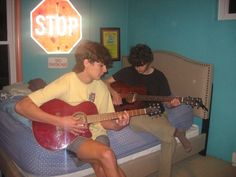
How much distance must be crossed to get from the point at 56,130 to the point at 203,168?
2.02 metres

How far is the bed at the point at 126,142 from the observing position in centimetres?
230

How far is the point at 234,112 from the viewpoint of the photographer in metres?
3.46

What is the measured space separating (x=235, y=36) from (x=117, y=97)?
1593 mm

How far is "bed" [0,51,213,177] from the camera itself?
2.30 meters

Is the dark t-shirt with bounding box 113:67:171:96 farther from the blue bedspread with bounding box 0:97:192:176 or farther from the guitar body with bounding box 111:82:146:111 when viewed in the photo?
the blue bedspread with bounding box 0:97:192:176

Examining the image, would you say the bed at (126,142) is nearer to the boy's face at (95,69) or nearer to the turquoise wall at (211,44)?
the turquoise wall at (211,44)

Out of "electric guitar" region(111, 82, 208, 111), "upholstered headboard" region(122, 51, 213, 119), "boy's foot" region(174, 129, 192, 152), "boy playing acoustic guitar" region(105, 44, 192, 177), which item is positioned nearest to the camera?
"boy playing acoustic guitar" region(105, 44, 192, 177)

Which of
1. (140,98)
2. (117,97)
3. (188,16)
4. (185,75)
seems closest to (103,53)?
(117,97)

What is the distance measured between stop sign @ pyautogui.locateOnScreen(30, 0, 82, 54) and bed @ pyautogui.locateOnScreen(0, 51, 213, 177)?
3.52 ft

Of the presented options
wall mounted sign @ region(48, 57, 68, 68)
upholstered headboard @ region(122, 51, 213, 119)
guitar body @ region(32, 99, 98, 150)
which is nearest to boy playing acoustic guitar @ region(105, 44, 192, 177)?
upholstered headboard @ region(122, 51, 213, 119)

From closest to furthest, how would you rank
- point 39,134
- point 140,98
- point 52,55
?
point 39,134 → point 140,98 → point 52,55

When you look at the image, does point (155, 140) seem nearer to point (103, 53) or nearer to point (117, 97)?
point (117, 97)

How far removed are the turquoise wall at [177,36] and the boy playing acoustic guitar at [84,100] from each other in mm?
1712

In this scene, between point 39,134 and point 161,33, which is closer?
point 39,134
